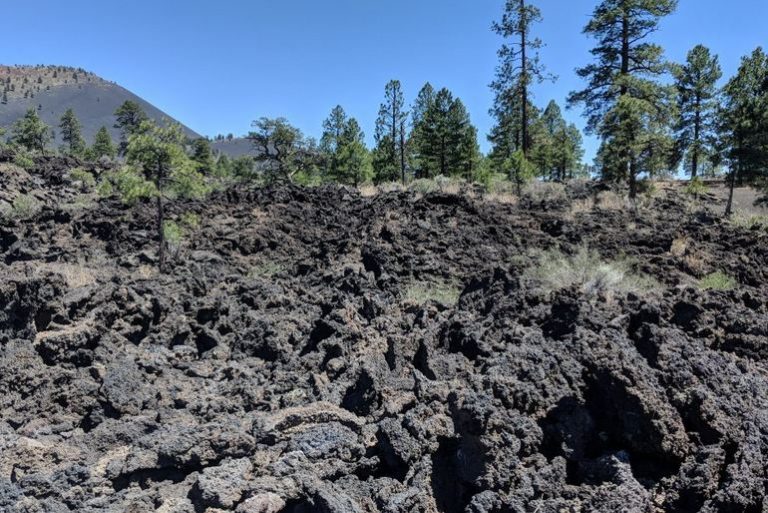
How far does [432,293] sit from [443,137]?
80.7ft

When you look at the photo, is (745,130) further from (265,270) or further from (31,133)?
(31,133)

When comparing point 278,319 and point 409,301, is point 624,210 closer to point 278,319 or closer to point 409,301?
point 409,301

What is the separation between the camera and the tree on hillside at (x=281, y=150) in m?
29.5

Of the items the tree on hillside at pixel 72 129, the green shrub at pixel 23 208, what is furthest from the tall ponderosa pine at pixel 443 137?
the tree on hillside at pixel 72 129

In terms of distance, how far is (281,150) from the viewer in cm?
3017

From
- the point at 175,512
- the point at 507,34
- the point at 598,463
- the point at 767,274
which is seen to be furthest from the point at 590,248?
the point at 507,34

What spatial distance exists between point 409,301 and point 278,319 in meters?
2.04

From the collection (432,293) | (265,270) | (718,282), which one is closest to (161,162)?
(265,270)

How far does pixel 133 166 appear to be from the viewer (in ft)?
35.8

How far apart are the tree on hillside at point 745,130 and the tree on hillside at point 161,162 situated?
19.8 metres

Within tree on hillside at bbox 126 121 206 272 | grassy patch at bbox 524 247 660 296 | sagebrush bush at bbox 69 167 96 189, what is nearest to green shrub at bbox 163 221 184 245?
tree on hillside at bbox 126 121 206 272

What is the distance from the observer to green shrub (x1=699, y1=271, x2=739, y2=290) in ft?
25.8

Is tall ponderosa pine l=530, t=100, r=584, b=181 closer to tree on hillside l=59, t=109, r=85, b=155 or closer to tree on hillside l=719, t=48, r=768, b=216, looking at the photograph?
tree on hillside l=719, t=48, r=768, b=216

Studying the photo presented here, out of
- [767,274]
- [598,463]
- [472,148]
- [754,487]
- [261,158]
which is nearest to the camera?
[754,487]
